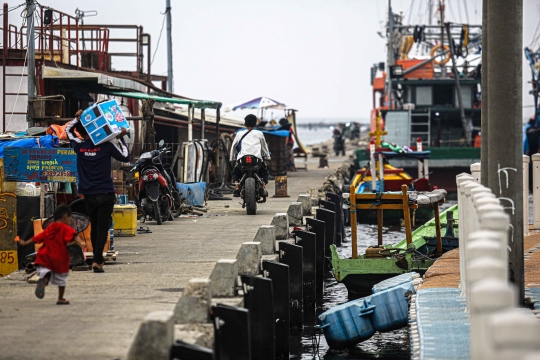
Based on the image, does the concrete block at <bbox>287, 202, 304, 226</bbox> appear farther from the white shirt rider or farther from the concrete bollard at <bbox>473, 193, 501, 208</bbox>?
the concrete bollard at <bbox>473, 193, 501, 208</bbox>

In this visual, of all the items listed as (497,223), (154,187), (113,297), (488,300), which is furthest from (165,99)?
(488,300)

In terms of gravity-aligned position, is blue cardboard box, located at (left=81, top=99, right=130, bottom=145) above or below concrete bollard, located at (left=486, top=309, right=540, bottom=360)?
above

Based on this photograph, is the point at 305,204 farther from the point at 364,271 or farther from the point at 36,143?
the point at 36,143

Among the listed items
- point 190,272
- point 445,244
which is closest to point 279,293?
point 190,272

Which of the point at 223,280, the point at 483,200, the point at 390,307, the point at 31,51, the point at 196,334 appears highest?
the point at 31,51

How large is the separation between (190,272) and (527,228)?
22.9ft

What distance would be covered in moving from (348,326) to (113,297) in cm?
403

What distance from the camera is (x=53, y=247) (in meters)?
8.77

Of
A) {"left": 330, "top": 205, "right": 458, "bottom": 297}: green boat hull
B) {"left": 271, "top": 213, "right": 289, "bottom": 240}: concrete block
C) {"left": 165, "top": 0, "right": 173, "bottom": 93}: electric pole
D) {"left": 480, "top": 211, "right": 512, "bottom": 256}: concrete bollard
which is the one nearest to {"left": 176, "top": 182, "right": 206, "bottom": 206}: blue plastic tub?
{"left": 330, "top": 205, "right": 458, "bottom": 297}: green boat hull

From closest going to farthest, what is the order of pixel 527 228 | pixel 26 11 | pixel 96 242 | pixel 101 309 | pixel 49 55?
pixel 101 309
pixel 96 242
pixel 527 228
pixel 26 11
pixel 49 55

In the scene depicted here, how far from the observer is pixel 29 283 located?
10.1 metres

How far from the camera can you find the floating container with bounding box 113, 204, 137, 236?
47.8 feet

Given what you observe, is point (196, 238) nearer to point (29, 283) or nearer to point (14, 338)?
point (29, 283)

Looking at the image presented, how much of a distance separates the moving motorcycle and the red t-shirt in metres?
7.09
